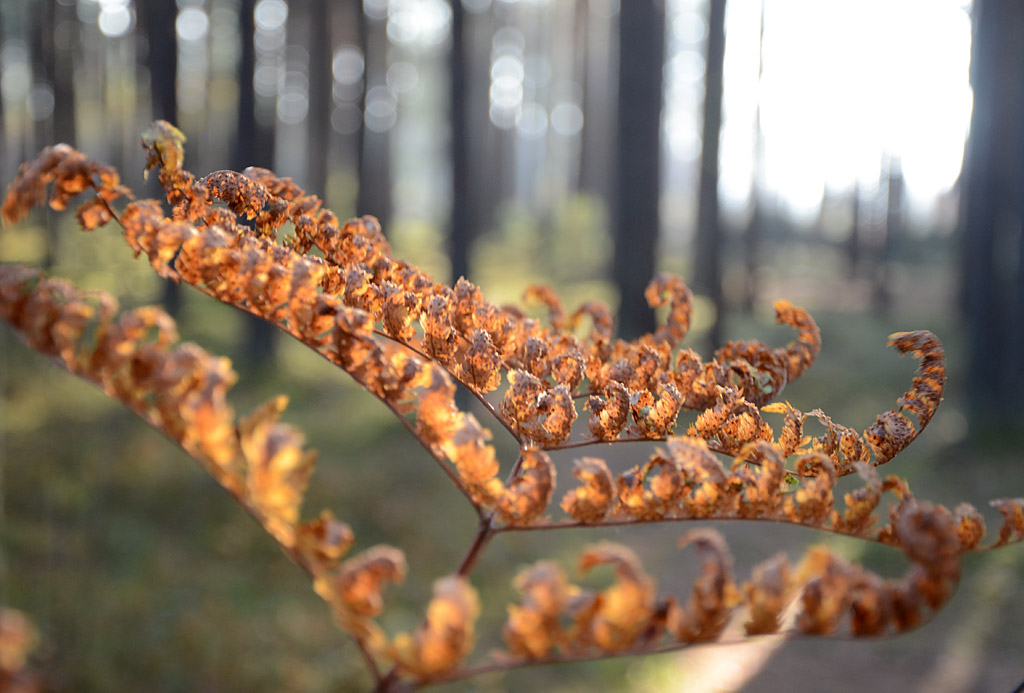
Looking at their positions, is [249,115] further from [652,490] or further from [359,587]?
[359,587]

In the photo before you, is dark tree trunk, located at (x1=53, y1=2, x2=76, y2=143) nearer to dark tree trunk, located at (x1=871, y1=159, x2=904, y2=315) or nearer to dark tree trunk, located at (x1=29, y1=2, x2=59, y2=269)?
dark tree trunk, located at (x1=29, y1=2, x2=59, y2=269)

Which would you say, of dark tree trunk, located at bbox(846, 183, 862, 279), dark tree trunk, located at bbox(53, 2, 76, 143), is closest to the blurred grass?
dark tree trunk, located at bbox(53, 2, 76, 143)

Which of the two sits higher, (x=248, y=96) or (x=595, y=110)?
(x=595, y=110)

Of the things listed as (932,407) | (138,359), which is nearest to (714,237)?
(932,407)

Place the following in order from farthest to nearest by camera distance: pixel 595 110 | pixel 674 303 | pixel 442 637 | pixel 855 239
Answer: pixel 855 239 → pixel 595 110 → pixel 674 303 → pixel 442 637

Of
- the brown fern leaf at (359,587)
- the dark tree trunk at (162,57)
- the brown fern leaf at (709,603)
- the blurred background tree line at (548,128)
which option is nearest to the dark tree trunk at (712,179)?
the blurred background tree line at (548,128)

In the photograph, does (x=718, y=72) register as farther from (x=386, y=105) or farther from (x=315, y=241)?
(x=386, y=105)

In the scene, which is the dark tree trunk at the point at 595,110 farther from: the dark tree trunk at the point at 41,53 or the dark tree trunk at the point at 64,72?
the dark tree trunk at the point at 41,53

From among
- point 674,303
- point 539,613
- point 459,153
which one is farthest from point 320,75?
point 539,613
